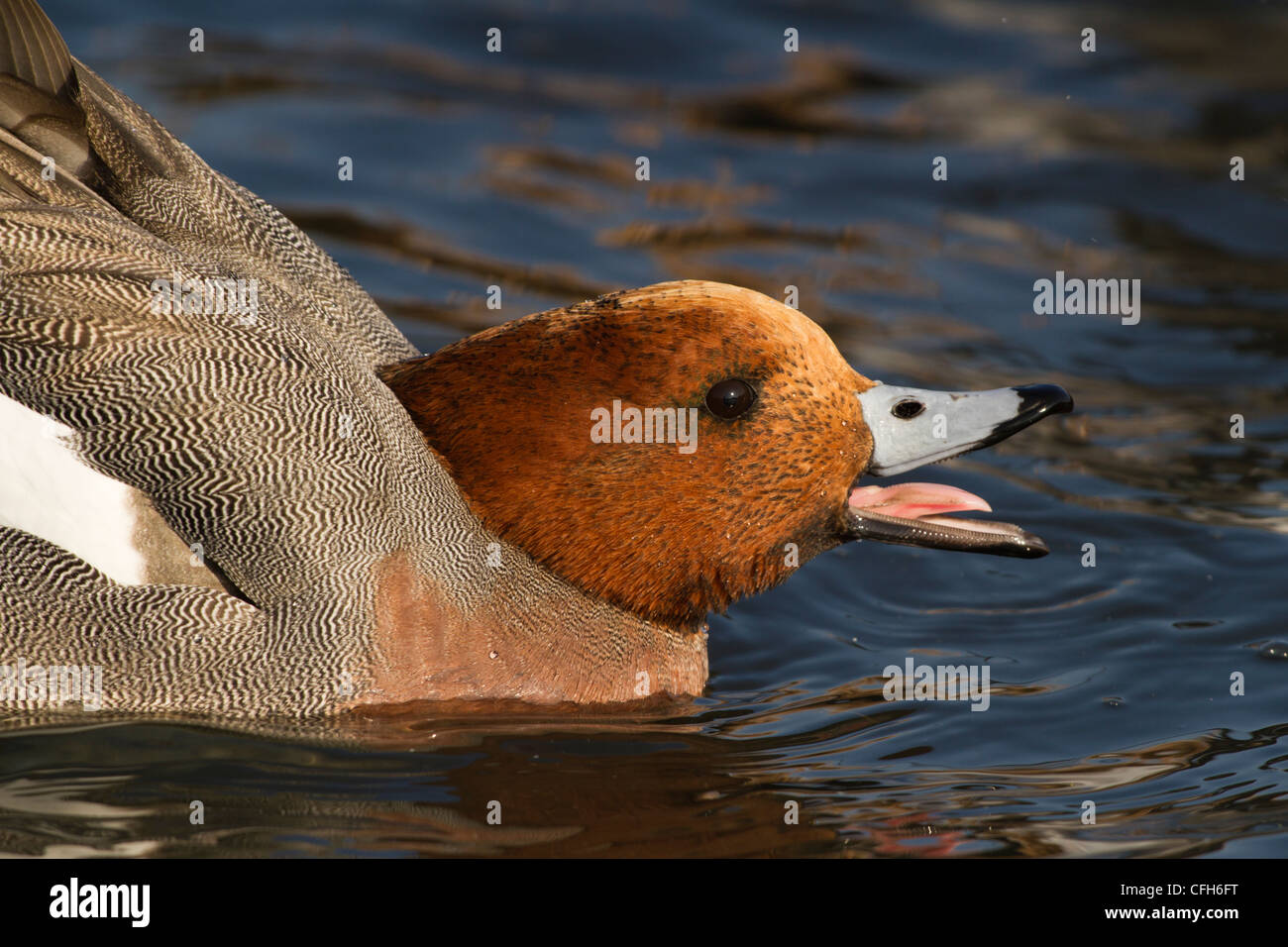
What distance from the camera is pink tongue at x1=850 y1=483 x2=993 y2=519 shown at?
16.4ft

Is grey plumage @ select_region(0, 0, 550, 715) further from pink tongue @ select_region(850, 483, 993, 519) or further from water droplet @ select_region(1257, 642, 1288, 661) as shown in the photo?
water droplet @ select_region(1257, 642, 1288, 661)

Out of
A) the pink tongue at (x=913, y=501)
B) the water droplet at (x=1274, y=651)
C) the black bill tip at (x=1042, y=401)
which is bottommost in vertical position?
the water droplet at (x=1274, y=651)

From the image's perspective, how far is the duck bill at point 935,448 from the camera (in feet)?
15.6

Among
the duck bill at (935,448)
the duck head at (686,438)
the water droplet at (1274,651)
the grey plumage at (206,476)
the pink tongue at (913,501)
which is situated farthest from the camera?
the water droplet at (1274,651)

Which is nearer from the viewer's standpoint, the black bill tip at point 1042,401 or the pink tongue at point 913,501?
the black bill tip at point 1042,401

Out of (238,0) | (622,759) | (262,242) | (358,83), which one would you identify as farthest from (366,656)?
(238,0)

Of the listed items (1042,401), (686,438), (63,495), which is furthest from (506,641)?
(1042,401)

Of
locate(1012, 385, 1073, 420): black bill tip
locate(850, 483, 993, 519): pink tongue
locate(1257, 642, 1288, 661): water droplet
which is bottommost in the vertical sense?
locate(1257, 642, 1288, 661): water droplet

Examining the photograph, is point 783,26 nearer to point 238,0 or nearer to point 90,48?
point 238,0

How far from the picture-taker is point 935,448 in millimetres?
4793

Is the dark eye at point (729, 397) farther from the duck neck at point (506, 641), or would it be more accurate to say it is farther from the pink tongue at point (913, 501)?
the duck neck at point (506, 641)

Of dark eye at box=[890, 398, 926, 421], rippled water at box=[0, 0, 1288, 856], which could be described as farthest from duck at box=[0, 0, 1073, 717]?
rippled water at box=[0, 0, 1288, 856]

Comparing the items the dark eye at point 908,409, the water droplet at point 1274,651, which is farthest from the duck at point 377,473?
the water droplet at point 1274,651
